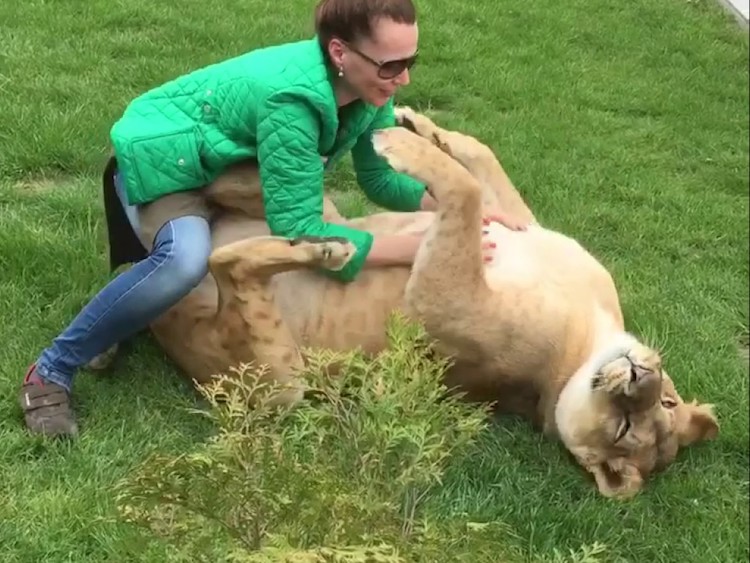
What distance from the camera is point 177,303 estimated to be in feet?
9.45

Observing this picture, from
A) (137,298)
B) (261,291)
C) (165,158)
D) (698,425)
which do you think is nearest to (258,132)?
(165,158)

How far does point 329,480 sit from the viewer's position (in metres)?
1.68

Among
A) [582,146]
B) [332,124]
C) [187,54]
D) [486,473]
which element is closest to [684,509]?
[486,473]

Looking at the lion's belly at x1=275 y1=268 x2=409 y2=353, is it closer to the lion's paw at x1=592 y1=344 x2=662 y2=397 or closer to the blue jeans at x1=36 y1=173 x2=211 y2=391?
the blue jeans at x1=36 y1=173 x2=211 y2=391

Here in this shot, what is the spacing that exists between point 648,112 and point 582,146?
11.5 inches

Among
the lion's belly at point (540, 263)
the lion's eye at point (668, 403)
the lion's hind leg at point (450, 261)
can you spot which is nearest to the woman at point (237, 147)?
the lion's hind leg at point (450, 261)

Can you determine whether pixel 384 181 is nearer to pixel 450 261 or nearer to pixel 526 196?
pixel 450 261

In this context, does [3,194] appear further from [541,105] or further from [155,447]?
[541,105]

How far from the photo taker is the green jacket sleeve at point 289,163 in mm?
2619

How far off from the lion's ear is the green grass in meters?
0.06

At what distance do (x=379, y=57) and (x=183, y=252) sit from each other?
0.63 m

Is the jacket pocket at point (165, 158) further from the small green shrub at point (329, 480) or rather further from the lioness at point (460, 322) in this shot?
the small green shrub at point (329, 480)

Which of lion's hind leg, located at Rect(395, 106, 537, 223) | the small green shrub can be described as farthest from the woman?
the small green shrub

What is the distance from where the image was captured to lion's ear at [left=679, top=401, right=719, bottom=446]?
9.72ft
